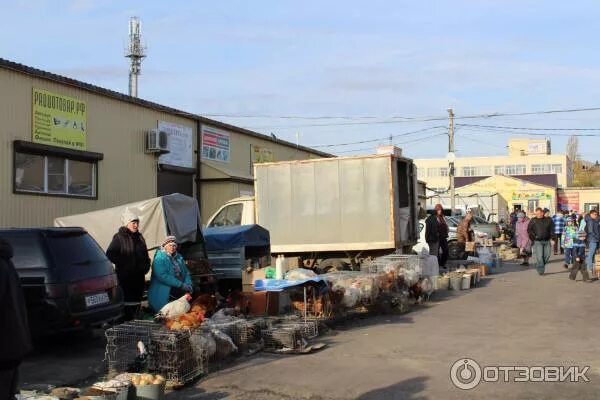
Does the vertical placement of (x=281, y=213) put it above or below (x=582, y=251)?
above

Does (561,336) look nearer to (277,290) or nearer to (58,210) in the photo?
(277,290)

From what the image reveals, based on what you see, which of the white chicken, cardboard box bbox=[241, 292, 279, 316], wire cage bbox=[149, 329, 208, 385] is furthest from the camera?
cardboard box bbox=[241, 292, 279, 316]

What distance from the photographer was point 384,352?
28.5 ft

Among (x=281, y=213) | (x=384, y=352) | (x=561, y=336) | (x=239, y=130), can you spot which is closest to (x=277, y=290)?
(x=384, y=352)

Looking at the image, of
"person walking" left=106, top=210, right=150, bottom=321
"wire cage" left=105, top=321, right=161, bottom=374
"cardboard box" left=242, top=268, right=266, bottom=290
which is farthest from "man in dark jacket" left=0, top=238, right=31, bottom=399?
"cardboard box" left=242, top=268, right=266, bottom=290

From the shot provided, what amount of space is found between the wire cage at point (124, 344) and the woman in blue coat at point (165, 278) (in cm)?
161

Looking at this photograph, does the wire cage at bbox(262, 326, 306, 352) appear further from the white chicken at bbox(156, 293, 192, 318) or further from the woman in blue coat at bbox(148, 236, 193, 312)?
the woman in blue coat at bbox(148, 236, 193, 312)

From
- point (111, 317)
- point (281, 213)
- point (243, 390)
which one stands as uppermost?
point (281, 213)

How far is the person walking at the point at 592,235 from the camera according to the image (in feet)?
56.6

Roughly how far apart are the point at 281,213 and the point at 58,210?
5.50m

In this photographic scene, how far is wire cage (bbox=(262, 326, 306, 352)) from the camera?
28.9ft

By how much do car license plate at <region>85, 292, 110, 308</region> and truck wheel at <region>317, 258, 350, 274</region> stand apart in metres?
8.25

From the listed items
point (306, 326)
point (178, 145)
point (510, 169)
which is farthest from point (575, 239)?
point (510, 169)

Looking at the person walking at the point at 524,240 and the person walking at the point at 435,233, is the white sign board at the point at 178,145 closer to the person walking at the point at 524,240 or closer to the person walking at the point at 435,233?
the person walking at the point at 435,233
